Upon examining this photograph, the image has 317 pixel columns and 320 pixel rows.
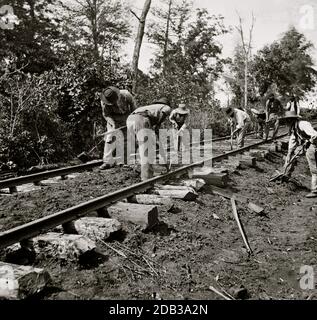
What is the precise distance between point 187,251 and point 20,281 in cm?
196

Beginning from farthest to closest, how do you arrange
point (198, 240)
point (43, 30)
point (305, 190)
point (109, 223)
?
point (43, 30)
point (305, 190)
point (198, 240)
point (109, 223)

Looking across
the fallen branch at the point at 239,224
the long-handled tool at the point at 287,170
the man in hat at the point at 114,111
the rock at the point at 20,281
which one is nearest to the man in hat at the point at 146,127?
the man in hat at the point at 114,111

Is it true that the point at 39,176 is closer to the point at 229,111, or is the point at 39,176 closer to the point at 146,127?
the point at 146,127

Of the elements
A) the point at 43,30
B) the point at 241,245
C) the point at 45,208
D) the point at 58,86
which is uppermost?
the point at 43,30

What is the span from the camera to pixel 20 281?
265 cm

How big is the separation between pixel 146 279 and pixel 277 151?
10.1 m

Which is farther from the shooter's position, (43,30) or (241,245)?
(43,30)

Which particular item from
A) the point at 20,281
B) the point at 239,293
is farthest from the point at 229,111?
the point at 20,281

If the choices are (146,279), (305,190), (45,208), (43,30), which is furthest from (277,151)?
(43,30)

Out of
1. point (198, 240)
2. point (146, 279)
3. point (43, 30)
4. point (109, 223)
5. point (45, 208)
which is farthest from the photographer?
point (43, 30)

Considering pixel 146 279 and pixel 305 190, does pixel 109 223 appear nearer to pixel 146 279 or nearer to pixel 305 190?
pixel 146 279

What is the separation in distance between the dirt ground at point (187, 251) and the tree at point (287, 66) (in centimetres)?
3333

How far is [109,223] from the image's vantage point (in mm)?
3895

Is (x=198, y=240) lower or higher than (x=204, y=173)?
lower
